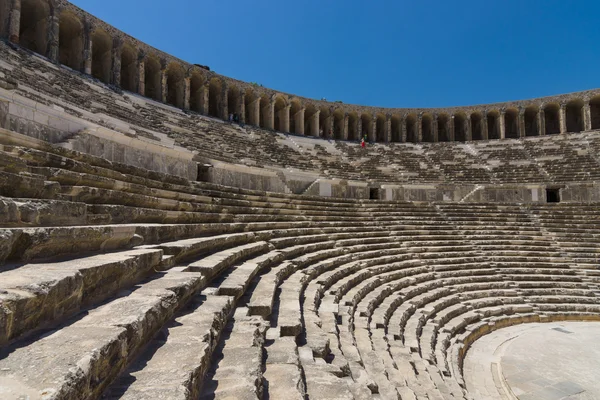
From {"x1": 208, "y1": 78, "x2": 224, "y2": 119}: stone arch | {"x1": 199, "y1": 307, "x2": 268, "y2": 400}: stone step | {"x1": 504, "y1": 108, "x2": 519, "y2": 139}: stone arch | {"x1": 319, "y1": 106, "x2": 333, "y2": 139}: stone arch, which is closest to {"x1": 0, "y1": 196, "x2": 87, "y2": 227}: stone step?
{"x1": 199, "y1": 307, "x2": 268, "y2": 400}: stone step

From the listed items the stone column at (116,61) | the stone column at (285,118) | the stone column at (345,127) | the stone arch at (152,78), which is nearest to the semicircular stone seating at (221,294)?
the stone column at (116,61)

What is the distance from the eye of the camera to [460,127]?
3123cm

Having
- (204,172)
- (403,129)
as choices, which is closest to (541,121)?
(403,129)

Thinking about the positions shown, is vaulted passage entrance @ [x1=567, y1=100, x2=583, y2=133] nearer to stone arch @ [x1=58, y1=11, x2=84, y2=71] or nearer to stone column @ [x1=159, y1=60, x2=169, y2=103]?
stone column @ [x1=159, y1=60, x2=169, y2=103]

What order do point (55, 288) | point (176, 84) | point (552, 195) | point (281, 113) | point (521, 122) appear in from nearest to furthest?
1. point (55, 288)
2. point (552, 195)
3. point (176, 84)
4. point (281, 113)
5. point (521, 122)

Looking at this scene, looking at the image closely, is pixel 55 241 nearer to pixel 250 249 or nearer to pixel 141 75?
pixel 250 249

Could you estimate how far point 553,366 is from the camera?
24.0 ft

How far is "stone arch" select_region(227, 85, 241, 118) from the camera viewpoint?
2547cm

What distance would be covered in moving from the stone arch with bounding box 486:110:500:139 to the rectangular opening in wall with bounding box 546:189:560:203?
12.4 meters

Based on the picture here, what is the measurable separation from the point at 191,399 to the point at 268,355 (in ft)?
4.46

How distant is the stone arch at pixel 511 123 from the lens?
28703 mm

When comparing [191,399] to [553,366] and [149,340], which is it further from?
[553,366]

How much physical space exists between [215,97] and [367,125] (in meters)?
12.9

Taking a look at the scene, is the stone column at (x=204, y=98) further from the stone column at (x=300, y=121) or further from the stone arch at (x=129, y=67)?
the stone column at (x=300, y=121)
